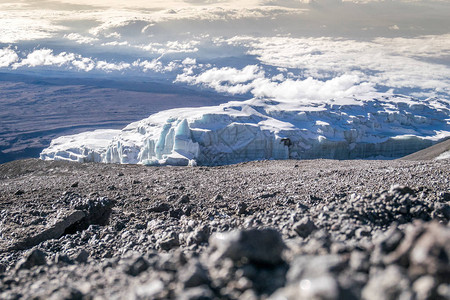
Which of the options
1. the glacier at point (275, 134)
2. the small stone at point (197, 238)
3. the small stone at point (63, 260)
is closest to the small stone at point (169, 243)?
the small stone at point (197, 238)

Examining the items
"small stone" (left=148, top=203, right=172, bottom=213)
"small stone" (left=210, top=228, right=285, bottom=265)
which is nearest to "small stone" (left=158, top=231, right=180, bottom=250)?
"small stone" (left=210, top=228, right=285, bottom=265)

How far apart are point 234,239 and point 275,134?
39322 mm

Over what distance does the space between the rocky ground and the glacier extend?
22.5 meters

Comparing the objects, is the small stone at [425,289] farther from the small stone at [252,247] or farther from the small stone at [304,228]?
the small stone at [304,228]

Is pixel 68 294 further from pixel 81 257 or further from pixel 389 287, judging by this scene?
pixel 81 257

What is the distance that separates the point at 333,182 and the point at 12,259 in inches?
263

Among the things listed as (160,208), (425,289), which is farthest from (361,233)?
(160,208)

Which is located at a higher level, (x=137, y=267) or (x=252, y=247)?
(x=252, y=247)

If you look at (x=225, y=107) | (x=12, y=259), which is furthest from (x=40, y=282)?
(x=225, y=107)

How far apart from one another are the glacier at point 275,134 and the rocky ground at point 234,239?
22453 mm

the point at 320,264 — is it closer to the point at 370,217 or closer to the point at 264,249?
the point at 264,249

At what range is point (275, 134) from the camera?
41688 mm

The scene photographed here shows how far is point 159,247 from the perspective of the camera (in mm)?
5199

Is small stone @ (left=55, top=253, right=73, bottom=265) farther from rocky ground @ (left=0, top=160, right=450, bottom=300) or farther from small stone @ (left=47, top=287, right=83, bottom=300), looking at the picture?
small stone @ (left=47, top=287, right=83, bottom=300)
